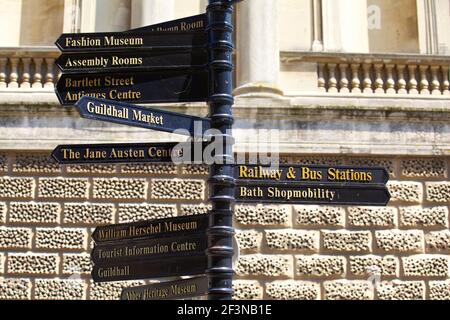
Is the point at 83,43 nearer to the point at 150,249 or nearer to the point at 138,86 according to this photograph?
the point at 138,86

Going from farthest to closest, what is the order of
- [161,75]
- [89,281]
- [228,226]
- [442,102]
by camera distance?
[442,102] < [89,281] < [161,75] < [228,226]

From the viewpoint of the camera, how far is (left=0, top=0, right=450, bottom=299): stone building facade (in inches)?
413

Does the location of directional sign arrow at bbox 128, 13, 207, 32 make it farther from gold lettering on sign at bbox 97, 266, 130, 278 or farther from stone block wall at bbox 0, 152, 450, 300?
stone block wall at bbox 0, 152, 450, 300

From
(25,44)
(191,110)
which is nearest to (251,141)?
(191,110)

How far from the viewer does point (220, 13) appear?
6.47 meters

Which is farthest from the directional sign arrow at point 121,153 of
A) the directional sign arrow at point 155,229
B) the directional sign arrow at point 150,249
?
the directional sign arrow at point 150,249

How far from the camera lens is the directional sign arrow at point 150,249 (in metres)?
6.26

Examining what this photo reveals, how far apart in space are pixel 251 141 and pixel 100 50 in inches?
165

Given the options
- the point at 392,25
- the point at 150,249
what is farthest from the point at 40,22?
the point at 150,249

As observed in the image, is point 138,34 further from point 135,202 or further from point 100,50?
point 135,202

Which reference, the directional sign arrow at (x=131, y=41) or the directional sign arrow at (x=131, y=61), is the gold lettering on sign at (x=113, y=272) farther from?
the directional sign arrow at (x=131, y=41)

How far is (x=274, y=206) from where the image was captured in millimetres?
10641

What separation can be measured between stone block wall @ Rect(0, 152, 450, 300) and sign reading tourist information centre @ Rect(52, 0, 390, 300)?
3.89 m

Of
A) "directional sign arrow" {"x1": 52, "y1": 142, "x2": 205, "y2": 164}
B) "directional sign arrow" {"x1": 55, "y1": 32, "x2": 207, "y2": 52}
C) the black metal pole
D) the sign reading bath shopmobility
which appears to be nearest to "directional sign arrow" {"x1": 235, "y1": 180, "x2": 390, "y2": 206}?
the black metal pole
